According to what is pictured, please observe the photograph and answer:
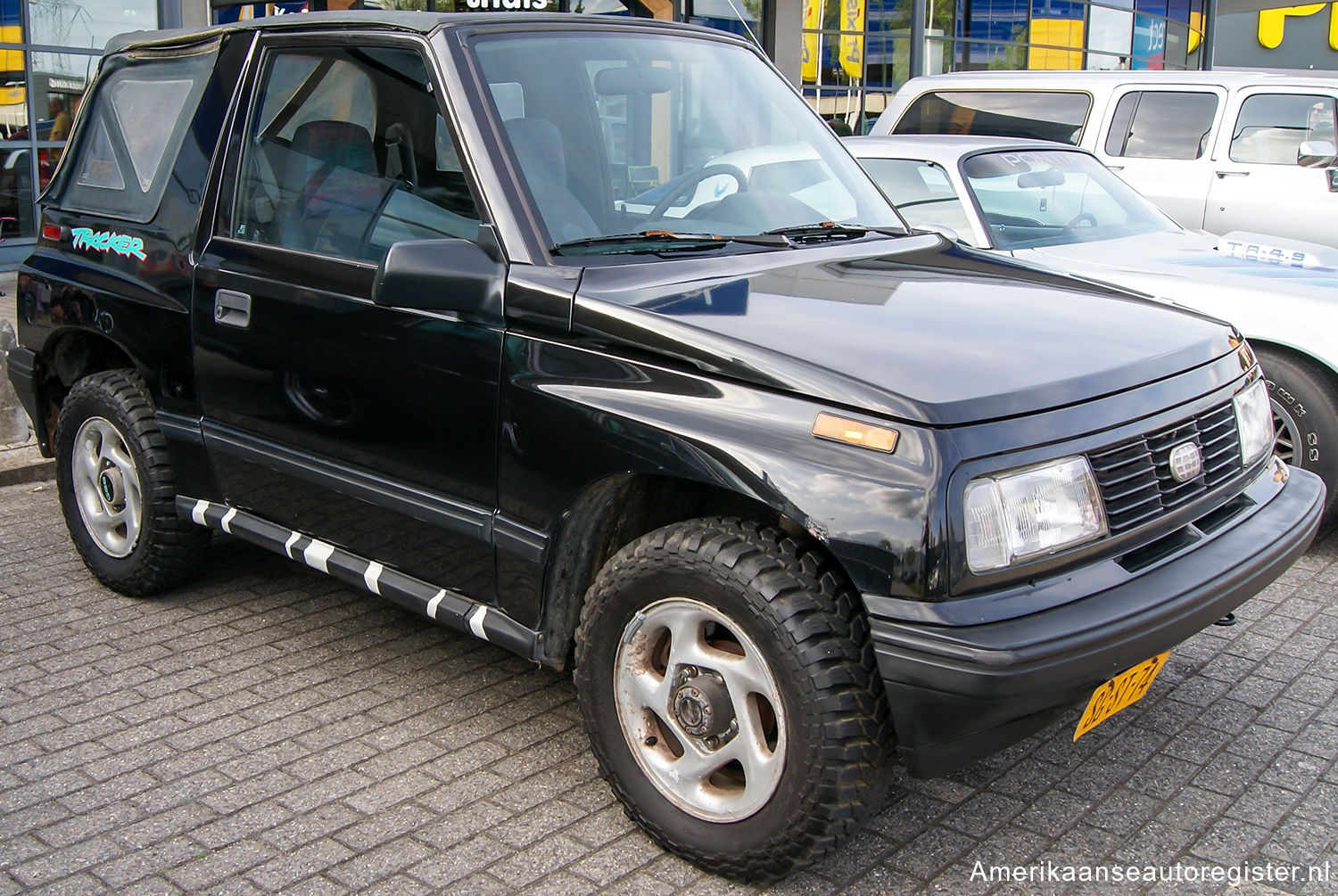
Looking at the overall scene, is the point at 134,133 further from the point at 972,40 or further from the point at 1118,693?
the point at 972,40

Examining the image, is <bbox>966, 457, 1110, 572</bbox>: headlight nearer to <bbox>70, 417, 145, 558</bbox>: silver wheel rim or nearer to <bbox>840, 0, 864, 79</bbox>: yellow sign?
<bbox>70, 417, 145, 558</bbox>: silver wheel rim

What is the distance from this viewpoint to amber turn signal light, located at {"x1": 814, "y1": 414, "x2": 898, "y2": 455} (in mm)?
2463

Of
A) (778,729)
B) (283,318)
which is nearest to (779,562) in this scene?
(778,729)

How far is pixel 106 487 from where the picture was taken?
4570 millimetres

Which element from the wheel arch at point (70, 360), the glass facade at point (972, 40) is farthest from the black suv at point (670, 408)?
the glass facade at point (972, 40)

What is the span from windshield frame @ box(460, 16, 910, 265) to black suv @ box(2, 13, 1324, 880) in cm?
2

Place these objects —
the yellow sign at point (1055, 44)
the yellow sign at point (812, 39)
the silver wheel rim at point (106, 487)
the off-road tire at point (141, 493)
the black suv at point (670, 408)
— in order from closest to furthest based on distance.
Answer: the black suv at point (670, 408)
the off-road tire at point (141, 493)
the silver wheel rim at point (106, 487)
the yellow sign at point (812, 39)
the yellow sign at point (1055, 44)

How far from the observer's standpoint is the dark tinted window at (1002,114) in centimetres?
880

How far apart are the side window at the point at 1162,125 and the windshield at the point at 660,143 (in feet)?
17.9

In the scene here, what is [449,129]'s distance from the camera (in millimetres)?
3234

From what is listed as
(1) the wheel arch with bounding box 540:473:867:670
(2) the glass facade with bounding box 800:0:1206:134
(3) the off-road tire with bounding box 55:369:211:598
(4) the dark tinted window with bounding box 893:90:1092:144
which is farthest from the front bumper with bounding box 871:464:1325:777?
(2) the glass facade with bounding box 800:0:1206:134

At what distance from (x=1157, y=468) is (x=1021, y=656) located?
71 centimetres

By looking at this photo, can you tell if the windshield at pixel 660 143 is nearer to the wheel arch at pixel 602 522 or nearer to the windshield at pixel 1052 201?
the wheel arch at pixel 602 522

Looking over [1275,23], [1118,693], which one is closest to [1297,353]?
[1118,693]
